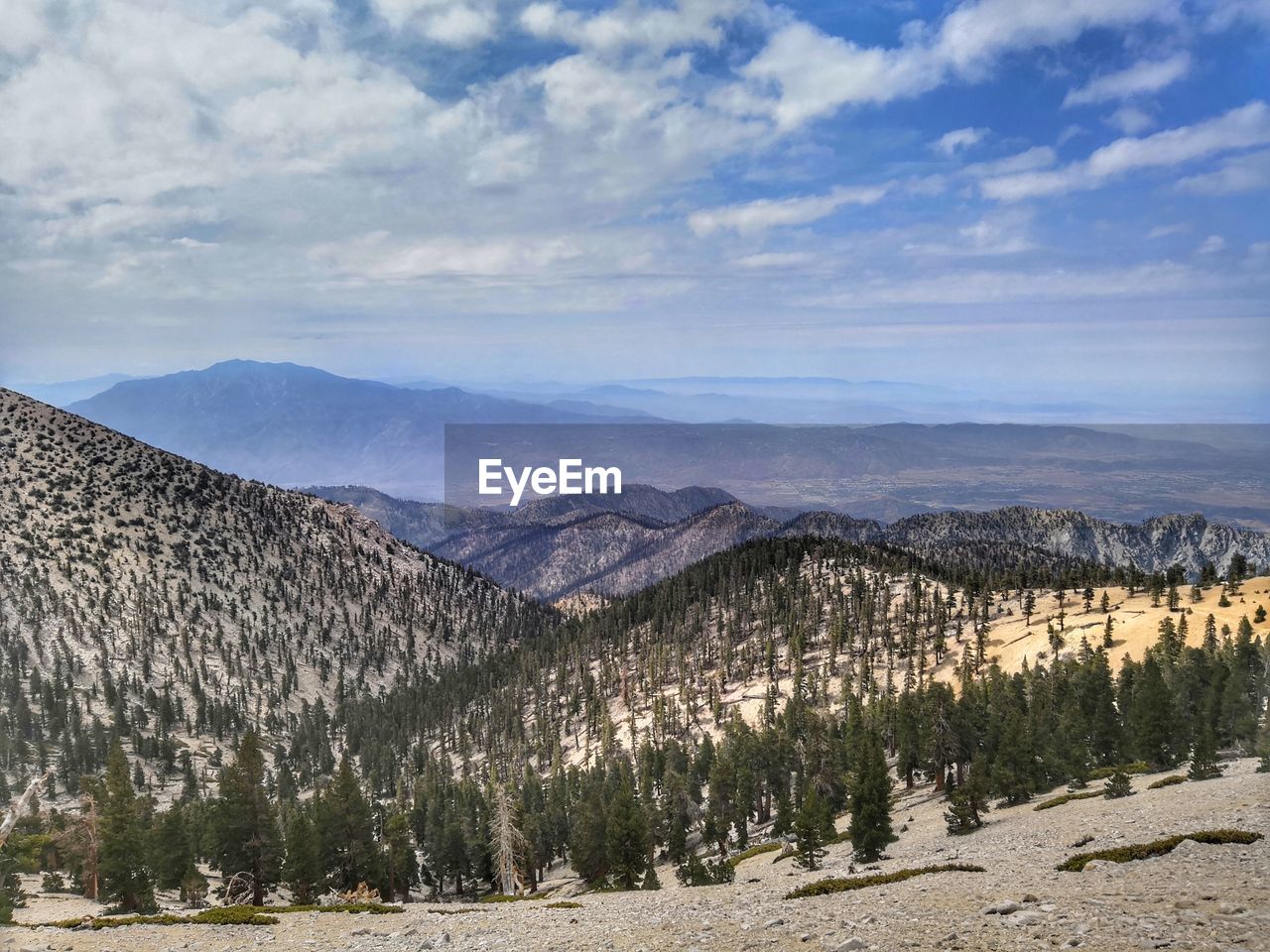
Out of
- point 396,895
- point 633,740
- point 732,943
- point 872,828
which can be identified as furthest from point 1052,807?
point 633,740

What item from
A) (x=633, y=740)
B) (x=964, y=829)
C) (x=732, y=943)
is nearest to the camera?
(x=732, y=943)

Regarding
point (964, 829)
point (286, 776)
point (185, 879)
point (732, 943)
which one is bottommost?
point (286, 776)

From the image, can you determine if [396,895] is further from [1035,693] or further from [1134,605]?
[1134,605]

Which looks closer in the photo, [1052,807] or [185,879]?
[1052,807]

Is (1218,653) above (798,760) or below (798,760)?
above

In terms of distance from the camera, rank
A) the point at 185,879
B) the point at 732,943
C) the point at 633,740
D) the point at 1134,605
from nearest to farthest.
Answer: the point at 732,943, the point at 185,879, the point at 633,740, the point at 1134,605
